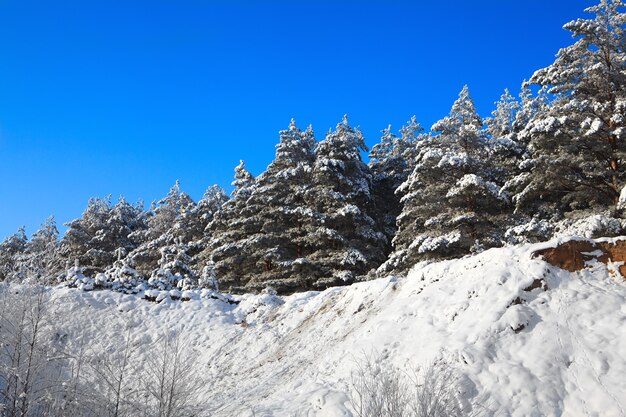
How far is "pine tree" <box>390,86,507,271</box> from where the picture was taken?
2070 cm

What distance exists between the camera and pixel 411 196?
75.6 ft

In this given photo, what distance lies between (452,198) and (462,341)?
1294cm

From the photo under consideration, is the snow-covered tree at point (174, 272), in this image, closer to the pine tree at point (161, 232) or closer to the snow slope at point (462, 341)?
the pine tree at point (161, 232)

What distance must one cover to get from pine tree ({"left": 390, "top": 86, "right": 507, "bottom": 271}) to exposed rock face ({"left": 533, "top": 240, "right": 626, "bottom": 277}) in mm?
7881

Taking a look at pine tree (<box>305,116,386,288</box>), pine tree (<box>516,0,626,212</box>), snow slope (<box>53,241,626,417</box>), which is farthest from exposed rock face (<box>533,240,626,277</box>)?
pine tree (<box>305,116,386,288</box>)

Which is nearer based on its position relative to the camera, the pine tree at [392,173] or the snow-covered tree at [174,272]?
the snow-covered tree at [174,272]

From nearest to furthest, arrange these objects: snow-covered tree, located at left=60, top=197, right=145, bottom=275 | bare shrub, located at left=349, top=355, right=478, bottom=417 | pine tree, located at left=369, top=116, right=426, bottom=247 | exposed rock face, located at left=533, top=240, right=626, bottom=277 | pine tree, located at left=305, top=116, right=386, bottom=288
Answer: bare shrub, located at left=349, top=355, right=478, bottom=417
exposed rock face, located at left=533, top=240, right=626, bottom=277
pine tree, located at left=305, top=116, right=386, bottom=288
pine tree, located at left=369, top=116, right=426, bottom=247
snow-covered tree, located at left=60, top=197, right=145, bottom=275

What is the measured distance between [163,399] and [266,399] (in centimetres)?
238

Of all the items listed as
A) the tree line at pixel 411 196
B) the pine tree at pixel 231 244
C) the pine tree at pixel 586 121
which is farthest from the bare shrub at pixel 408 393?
the pine tree at pixel 231 244

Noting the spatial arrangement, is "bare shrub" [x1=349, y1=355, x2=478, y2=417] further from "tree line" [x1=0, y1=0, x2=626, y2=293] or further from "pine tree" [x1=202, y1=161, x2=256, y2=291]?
"pine tree" [x1=202, y1=161, x2=256, y2=291]

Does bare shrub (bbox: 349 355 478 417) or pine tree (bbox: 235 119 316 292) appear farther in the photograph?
pine tree (bbox: 235 119 316 292)

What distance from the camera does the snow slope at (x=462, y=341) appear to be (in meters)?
8.33

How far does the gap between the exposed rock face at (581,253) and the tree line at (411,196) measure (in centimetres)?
438

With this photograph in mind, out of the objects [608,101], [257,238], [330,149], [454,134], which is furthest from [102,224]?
[608,101]
